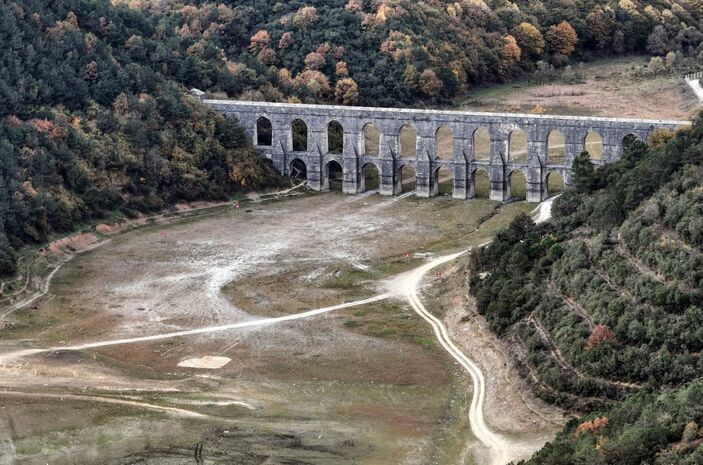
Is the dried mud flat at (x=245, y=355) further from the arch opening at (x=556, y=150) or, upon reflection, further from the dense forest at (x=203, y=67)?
the arch opening at (x=556, y=150)

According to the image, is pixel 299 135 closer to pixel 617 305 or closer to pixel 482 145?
pixel 482 145

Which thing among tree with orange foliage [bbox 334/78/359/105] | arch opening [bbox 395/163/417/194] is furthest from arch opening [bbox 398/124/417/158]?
tree with orange foliage [bbox 334/78/359/105]

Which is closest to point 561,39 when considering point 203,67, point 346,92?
point 346,92

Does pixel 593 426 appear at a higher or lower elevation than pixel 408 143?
lower

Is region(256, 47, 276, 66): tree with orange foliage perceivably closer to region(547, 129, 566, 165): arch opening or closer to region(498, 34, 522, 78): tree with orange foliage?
region(498, 34, 522, 78): tree with orange foliage

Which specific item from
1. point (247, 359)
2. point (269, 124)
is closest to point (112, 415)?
point (247, 359)
